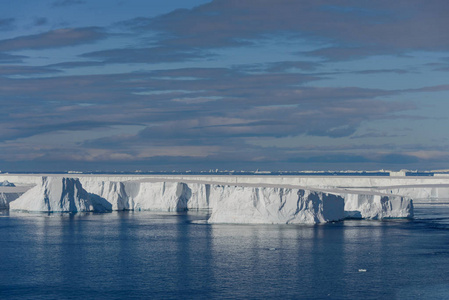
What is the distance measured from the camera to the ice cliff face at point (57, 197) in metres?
68.1

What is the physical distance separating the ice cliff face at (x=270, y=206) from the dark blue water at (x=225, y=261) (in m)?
1.17

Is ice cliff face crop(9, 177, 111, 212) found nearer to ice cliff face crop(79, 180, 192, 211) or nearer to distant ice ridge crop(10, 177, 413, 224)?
distant ice ridge crop(10, 177, 413, 224)

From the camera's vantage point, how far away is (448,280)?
29.6 metres

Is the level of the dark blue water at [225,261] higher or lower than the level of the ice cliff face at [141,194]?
lower

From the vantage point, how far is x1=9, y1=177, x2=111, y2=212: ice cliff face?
68062 millimetres

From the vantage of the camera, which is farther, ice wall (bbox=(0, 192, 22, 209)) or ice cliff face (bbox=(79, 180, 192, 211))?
ice wall (bbox=(0, 192, 22, 209))

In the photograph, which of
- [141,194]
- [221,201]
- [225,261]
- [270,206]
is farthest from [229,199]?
[141,194]

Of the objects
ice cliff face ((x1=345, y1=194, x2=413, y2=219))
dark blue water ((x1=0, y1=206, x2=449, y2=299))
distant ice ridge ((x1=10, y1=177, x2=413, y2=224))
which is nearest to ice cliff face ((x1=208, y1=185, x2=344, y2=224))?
distant ice ridge ((x1=10, y1=177, x2=413, y2=224))

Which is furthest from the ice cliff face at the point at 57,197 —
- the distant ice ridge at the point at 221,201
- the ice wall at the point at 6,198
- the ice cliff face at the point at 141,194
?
the ice wall at the point at 6,198

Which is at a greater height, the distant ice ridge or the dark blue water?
the distant ice ridge

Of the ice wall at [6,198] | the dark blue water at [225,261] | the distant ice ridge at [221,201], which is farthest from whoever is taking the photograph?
the ice wall at [6,198]

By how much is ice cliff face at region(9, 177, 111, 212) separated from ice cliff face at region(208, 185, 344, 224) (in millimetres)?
21528

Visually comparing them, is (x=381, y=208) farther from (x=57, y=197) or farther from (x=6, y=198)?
(x=6, y=198)

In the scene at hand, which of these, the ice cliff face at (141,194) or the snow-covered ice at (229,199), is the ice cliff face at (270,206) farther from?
the ice cliff face at (141,194)
